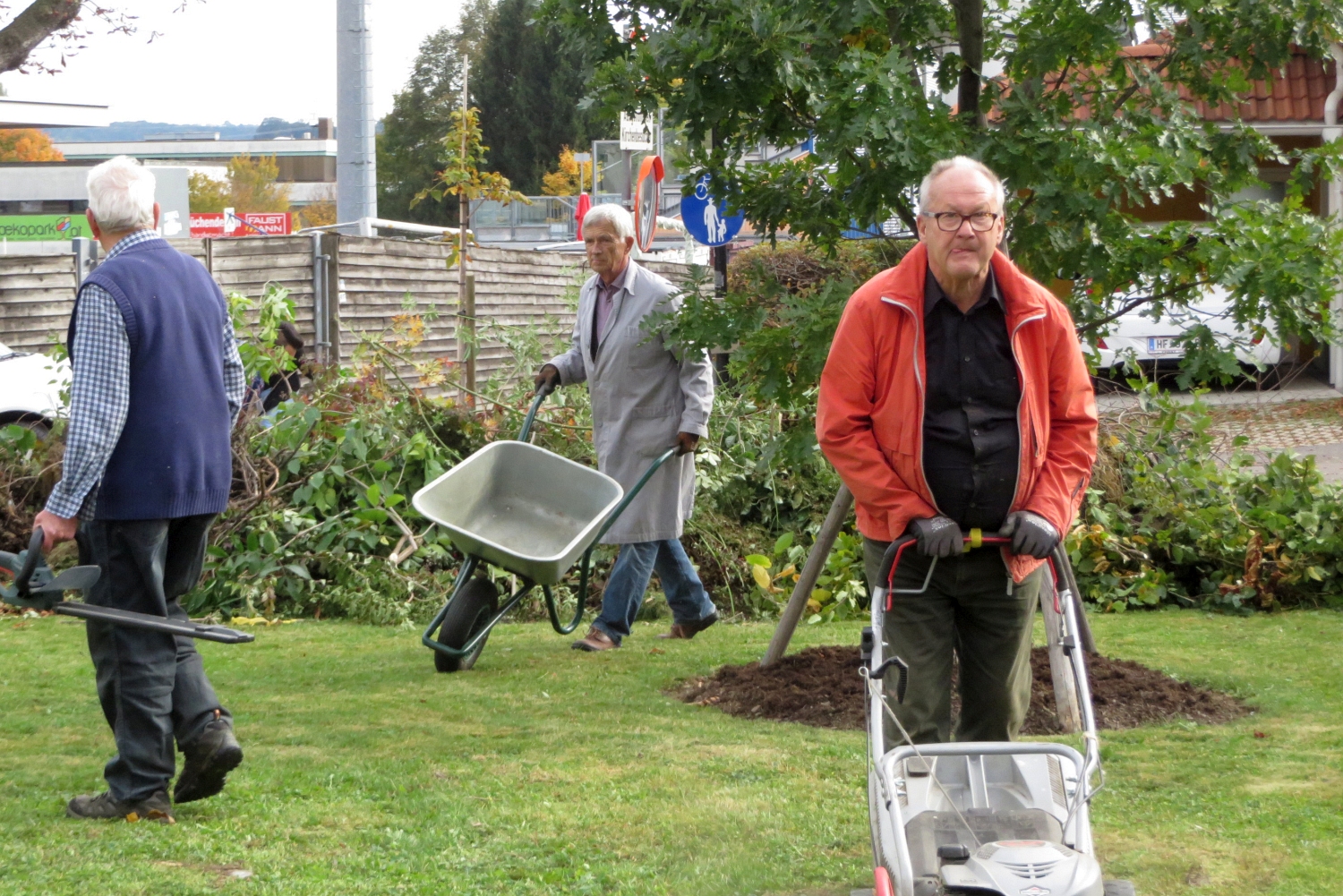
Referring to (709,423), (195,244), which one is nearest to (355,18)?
(195,244)

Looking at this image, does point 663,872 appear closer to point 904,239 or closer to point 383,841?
point 383,841

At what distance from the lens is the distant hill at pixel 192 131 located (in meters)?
114

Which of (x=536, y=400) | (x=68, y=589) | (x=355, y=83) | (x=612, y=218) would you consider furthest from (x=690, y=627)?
(x=355, y=83)

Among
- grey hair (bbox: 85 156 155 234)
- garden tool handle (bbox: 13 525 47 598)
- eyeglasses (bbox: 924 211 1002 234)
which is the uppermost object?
grey hair (bbox: 85 156 155 234)

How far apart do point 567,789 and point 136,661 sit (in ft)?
4.78

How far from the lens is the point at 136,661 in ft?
15.4

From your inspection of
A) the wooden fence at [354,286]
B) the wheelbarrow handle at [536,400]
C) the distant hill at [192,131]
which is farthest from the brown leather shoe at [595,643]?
the distant hill at [192,131]

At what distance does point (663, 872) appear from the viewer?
430 cm

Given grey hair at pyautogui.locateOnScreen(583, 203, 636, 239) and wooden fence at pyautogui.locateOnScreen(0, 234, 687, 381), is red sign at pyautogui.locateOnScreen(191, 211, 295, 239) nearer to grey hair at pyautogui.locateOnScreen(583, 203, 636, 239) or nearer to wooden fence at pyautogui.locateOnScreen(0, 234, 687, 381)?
wooden fence at pyautogui.locateOnScreen(0, 234, 687, 381)

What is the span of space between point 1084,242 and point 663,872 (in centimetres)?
283

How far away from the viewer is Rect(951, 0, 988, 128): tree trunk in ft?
19.1

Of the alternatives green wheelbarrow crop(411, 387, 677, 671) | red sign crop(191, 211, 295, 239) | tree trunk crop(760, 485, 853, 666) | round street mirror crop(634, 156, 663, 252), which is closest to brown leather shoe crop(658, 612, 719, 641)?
green wheelbarrow crop(411, 387, 677, 671)

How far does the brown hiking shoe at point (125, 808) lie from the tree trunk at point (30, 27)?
13.6ft

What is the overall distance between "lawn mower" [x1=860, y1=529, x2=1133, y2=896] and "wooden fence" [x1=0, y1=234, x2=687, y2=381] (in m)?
6.99
